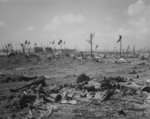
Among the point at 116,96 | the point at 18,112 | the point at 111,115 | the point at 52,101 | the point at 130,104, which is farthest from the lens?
the point at 116,96

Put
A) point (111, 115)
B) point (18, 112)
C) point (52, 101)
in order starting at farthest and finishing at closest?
point (52, 101)
point (18, 112)
point (111, 115)

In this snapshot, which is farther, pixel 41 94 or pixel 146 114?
pixel 41 94

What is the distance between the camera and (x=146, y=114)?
3.70 m

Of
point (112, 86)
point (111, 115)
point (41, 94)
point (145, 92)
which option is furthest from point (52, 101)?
point (145, 92)

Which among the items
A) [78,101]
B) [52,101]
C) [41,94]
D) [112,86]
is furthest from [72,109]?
[112,86]

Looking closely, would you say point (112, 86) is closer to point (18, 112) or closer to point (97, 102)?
point (97, 102)

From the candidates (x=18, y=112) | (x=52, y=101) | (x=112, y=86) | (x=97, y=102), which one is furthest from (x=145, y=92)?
(x=18, y=112)

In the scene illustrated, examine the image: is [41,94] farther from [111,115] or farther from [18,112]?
[111,115]

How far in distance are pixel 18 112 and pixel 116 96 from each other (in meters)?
4.28

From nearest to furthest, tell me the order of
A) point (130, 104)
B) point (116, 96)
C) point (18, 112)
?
point (18, 112), point (130, 104), point (116, 96)

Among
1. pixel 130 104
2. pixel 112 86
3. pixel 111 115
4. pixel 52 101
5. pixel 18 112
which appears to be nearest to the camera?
pixel 111 115

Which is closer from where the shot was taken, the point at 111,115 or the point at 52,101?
the point at 111,115

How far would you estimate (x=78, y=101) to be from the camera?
16.1 feet

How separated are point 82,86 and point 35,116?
3126 mm
